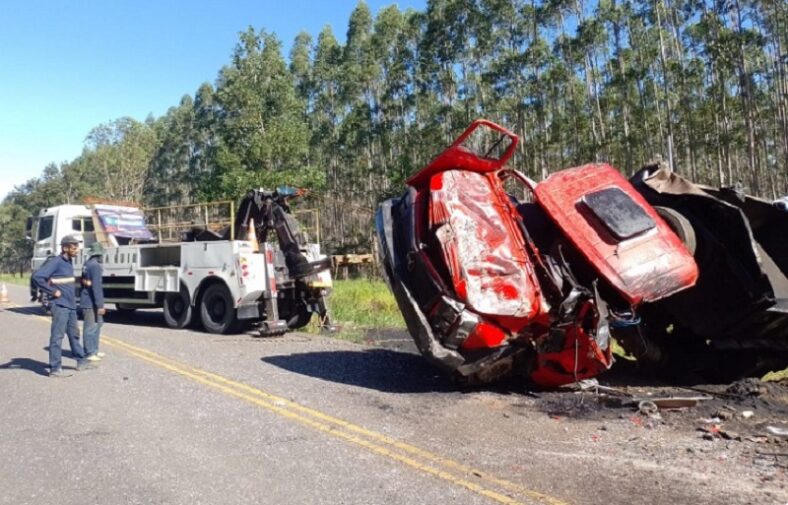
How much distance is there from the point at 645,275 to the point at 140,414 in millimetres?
4887

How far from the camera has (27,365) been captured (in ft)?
28.9

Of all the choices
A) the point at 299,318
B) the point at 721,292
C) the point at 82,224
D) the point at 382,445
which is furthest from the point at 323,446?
the point at 82,224

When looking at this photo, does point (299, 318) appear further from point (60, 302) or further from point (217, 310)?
point (60, 302)

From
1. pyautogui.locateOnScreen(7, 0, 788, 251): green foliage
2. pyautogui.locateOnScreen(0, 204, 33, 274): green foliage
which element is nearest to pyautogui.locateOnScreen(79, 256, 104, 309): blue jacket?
pyautogui.locateOnScreen(7, 0, 788, 251): green foliage

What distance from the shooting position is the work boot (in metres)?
8.34

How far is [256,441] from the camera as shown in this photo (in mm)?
5172

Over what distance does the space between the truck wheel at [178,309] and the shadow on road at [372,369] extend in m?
4.19

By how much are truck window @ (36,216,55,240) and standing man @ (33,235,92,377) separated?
8.82 metres

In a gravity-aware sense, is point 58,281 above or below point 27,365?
above

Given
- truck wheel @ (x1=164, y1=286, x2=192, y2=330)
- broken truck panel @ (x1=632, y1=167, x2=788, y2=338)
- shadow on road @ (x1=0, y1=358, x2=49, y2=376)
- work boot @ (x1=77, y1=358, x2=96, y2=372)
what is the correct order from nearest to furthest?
broken truck panel @ (x1=632, y1=167, x2=788, y2=338) < work boot @ (x1=77, y1=358, x2=96, y2=372) < shadow on road @ (x1=0, y1=358, x2=49, y2=376) < truck wheel @ (x1=164, y1=286, x2=192, y2=330)

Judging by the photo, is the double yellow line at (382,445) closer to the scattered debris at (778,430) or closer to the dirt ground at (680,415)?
the dirt ground at (680,415)

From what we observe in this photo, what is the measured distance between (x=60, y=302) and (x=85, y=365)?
2.92 feet

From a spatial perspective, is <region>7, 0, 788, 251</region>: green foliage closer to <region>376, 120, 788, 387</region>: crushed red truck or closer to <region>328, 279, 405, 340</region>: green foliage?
<region>328, 279, 405, 340</region>: green foliage

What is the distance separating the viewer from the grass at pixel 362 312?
12.4 meters
